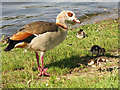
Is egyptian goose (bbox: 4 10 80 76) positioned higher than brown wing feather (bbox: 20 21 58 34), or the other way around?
brown wing feather (bbox: 20 21 58 34)

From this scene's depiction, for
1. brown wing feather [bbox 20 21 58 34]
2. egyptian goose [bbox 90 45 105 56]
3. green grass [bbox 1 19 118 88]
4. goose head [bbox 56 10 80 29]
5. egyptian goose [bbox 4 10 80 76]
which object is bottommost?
green grass [bbox 1 19 118 88]

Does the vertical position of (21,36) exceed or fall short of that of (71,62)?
it exceeds it

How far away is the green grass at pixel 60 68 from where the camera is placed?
4441 millimetres

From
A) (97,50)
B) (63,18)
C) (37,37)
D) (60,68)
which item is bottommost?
(60,68)

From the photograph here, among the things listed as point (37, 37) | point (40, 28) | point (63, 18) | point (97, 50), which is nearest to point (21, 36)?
point (37, 37)

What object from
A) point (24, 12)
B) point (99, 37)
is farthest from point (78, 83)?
point (24, 12)

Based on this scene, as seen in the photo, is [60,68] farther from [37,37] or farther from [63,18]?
[63,18]

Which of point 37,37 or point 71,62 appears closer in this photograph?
point 37,37

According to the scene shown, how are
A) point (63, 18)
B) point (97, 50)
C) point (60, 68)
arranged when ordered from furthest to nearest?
point (97, 50), point (63, 18), point (60, 68)

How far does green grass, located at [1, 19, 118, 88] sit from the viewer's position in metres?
4.44

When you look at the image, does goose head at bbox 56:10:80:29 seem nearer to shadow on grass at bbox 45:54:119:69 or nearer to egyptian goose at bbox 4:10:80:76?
egyptian goose at bbox 4:10:80:76

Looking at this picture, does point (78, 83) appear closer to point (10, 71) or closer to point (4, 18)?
point (10, 71)

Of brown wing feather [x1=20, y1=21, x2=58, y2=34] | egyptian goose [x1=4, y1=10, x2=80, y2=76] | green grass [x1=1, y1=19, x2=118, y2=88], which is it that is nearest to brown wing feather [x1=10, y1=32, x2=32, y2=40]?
egyptian goose [x1=4, y1=10, x2=80, y2=76]

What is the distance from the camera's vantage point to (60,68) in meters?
5.28
